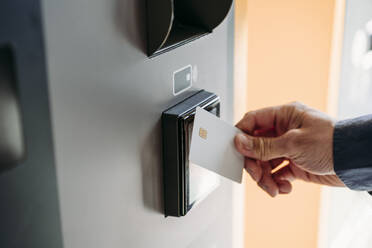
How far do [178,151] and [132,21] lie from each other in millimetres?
278

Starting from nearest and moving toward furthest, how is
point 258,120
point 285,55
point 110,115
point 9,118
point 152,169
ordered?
point 9,118
point 110,115
point 152,169
point 258,120
point 285,55

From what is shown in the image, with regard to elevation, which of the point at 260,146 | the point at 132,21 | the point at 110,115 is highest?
the point at 132,21

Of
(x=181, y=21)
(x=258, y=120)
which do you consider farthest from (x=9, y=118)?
(x=258, y=120)

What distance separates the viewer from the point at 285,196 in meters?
2.00

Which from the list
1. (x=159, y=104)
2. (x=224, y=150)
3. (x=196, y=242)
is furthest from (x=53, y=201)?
(x=196, y=242)

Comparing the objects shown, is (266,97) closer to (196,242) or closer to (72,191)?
(196,242)

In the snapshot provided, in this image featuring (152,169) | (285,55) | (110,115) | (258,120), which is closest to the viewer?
(110,115)

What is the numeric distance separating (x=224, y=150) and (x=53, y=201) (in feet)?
1.46

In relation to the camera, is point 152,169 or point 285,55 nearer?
point 152,169

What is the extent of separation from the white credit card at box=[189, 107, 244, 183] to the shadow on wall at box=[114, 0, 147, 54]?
19cm

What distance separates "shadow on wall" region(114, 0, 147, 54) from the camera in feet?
3.03

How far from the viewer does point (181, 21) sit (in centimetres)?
116

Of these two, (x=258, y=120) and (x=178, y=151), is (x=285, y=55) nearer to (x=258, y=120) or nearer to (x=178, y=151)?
(x=258, y=120)

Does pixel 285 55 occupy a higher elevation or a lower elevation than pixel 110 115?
lower
